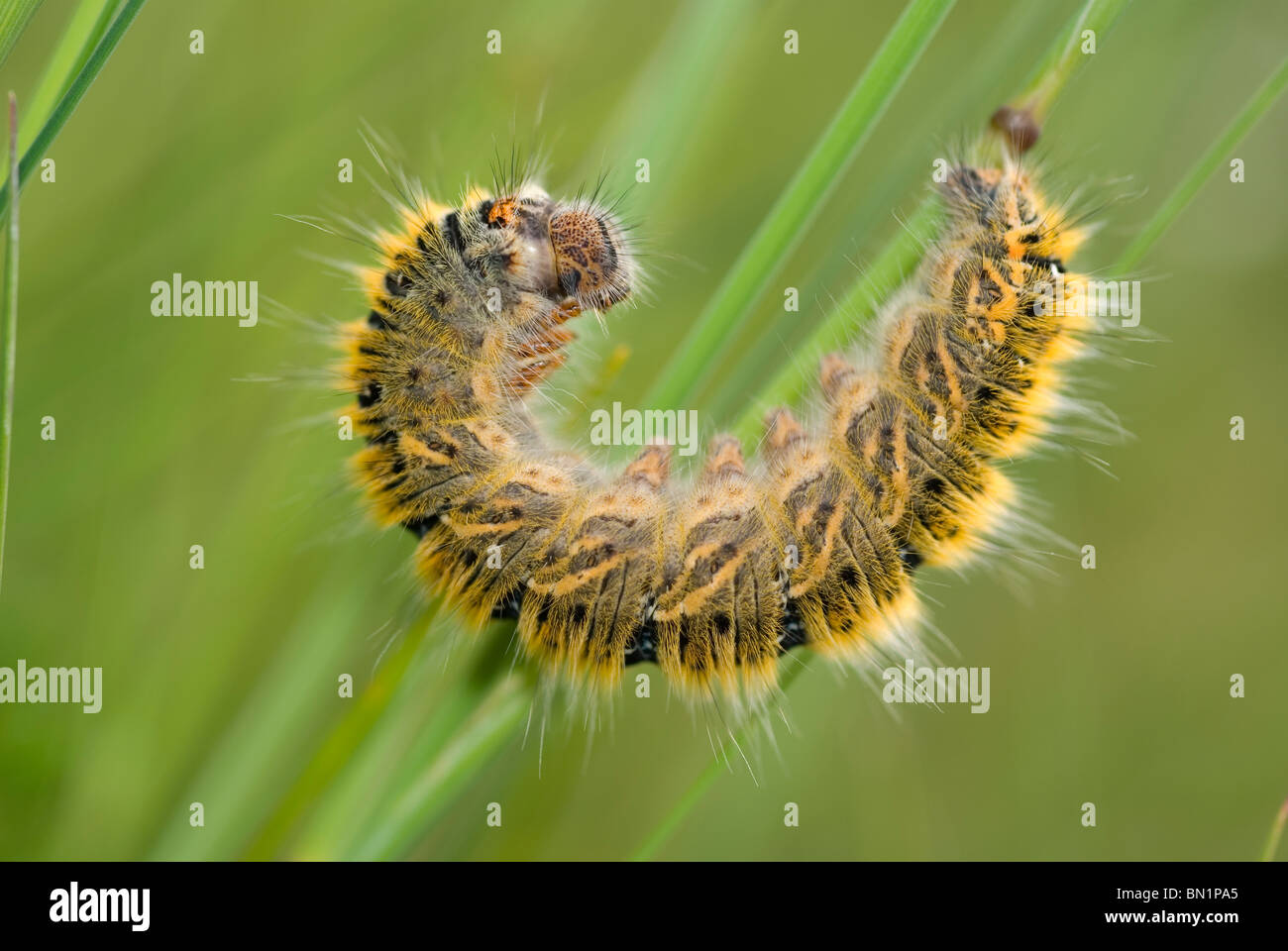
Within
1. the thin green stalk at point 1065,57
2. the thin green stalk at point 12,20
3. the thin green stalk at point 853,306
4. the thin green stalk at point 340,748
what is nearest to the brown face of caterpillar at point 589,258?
the thin green stalk at point 853,306

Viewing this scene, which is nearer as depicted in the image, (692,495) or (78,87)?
(78,87)

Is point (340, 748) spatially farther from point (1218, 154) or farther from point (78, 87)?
point (1218, 154)

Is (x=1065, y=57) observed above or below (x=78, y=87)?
above

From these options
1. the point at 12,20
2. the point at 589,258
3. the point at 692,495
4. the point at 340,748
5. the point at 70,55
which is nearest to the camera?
the point at 12,20

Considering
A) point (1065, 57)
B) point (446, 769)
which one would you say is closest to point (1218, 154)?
point (1065, 57)

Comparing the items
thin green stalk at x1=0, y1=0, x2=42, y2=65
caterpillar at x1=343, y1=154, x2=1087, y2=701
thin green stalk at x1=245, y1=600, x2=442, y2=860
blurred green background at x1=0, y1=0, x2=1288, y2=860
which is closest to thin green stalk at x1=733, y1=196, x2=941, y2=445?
blurred green background at x1=0, y1=0, x2=1288, y2=860

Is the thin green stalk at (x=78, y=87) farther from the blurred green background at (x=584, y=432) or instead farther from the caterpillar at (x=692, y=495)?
the blurred green background at (x=584, y=432)

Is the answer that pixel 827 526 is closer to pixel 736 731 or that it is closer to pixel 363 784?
pixel 736 731

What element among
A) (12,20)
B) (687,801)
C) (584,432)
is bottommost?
(687,801)
